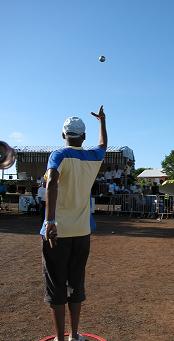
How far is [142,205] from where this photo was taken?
22.7 metres

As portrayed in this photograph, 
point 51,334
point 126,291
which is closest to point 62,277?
point 51,334

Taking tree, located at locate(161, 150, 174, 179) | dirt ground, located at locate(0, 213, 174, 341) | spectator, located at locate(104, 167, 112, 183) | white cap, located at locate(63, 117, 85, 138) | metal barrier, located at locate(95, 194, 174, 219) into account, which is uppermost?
tree, located at locate(161, 150, 174, 179)

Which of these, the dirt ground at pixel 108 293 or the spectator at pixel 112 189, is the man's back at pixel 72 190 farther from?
the spectator at pixel 112 189

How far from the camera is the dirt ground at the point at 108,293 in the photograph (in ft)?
16.3

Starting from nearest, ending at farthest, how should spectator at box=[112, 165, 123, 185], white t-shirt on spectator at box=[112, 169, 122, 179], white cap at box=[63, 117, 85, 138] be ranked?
white cap at box=[63, 117, 85, 138] < spectator at box=[112, 165, 123, 185] < white t-shirt on spectator at box=[112, 169, 122, 179]

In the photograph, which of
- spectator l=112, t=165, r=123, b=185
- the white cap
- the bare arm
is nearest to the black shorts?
the bare arm

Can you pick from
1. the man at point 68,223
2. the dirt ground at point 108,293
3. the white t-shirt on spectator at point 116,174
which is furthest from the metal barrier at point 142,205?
the man at point 68,223

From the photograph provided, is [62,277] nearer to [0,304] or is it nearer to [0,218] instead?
[0,304]

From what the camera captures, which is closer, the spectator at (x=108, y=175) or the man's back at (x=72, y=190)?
the man's back at (x=72, y=190)

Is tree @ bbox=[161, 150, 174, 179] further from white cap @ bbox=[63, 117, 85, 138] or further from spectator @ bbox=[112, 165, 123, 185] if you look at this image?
white cap @ bbox=[63, 117, 85, 138]

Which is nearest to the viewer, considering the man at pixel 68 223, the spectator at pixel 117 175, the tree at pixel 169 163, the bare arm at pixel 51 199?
the bare arm at pixel 51 199

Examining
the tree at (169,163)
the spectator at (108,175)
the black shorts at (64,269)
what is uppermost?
the tree at (169,163)

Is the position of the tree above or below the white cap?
above

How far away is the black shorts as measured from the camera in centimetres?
423
